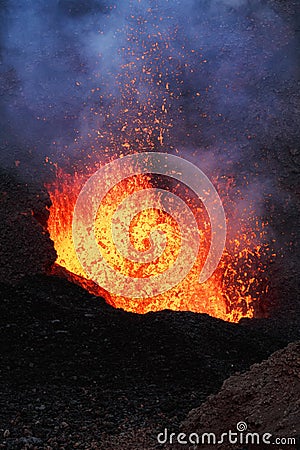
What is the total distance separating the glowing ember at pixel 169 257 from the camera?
808 centimetres

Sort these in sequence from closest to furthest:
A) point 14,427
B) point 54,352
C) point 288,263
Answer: point 14,427 < point 54,352 < point 288,263

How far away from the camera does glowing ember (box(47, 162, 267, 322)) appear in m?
8.08

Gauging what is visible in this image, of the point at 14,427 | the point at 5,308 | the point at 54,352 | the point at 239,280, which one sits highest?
the point at 239,280

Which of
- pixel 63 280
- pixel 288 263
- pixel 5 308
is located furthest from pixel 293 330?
pixel 5 308

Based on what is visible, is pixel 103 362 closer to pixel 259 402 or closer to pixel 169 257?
pixel 259 402

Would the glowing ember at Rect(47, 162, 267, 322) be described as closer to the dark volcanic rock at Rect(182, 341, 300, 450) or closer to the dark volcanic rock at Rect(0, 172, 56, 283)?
the dark volcanic rock at Rect(0, 172, 56, 283)

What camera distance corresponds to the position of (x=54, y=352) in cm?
573

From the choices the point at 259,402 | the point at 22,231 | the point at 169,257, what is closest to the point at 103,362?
the point at 259,402

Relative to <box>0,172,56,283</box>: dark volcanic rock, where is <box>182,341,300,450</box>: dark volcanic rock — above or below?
below

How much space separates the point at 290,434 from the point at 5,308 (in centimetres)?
323

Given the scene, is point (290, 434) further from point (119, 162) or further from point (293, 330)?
point (119, 162)

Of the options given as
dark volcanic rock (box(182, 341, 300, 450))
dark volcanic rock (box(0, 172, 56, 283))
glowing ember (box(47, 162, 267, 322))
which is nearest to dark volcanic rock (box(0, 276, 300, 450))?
dark volcanic rock (box(0, 172, 56, 283))

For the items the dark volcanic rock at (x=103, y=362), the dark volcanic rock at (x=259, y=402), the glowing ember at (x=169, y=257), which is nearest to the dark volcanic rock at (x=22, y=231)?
the dark volcanic rock at (x=103, y=362)

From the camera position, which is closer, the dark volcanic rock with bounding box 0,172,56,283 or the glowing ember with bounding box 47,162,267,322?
the dark volcanic rock with bounding box 0,172,56,283
